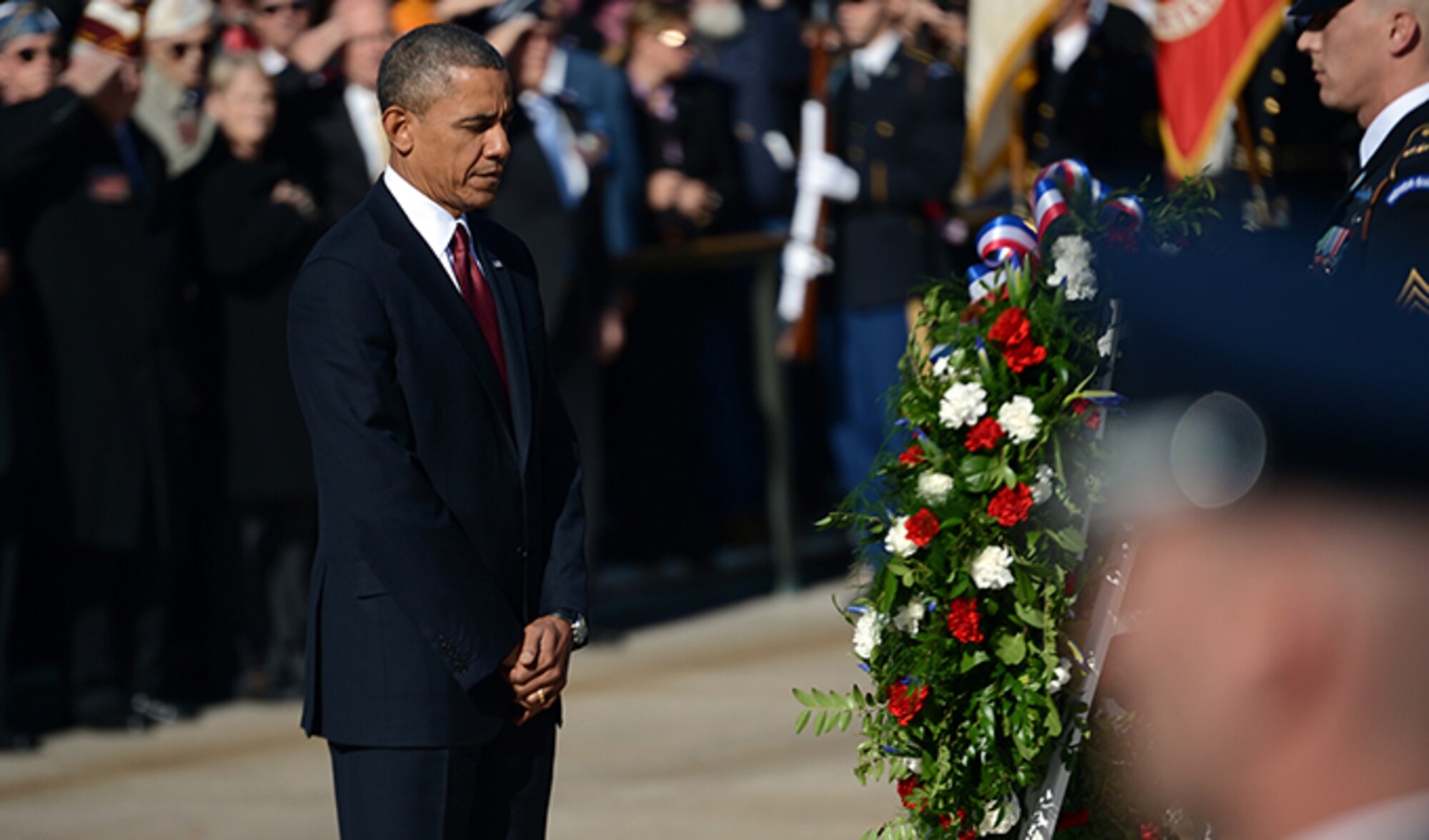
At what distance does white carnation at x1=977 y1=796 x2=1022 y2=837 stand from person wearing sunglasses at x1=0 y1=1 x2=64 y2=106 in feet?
14.8

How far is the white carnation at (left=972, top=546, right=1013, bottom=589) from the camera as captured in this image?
11.5ft

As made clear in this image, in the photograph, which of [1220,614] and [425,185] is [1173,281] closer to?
[1220,614]

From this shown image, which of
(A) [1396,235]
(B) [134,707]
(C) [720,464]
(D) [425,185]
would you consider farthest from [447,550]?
(C) [720,464]

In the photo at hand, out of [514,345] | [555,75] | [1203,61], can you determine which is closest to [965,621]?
[514,345]

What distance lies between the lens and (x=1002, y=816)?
139 inches

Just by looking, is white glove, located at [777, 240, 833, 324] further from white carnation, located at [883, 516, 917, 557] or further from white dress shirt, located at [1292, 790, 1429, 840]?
white dress shirt, located at [1292, 790, 1429, 840]

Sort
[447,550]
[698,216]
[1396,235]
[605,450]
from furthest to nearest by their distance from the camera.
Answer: [605,450], [698,216], [1396,235], [447,550]

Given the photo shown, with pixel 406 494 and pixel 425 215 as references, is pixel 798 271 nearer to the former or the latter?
pixel 425 215

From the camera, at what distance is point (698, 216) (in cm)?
914

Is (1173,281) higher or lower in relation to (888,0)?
higher

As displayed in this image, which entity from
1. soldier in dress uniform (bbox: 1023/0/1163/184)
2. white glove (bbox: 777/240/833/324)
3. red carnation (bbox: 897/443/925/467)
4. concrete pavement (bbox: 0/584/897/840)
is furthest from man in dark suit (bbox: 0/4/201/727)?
red carnation (bbox: 897/443/925/467)

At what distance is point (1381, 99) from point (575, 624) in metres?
1.78

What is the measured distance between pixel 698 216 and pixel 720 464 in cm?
142

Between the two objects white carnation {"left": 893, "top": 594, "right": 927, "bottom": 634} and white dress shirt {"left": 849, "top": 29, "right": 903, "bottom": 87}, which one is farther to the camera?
white dress shirt {"left": 849, "top": 29, "right": 903, "bottom": 87}
